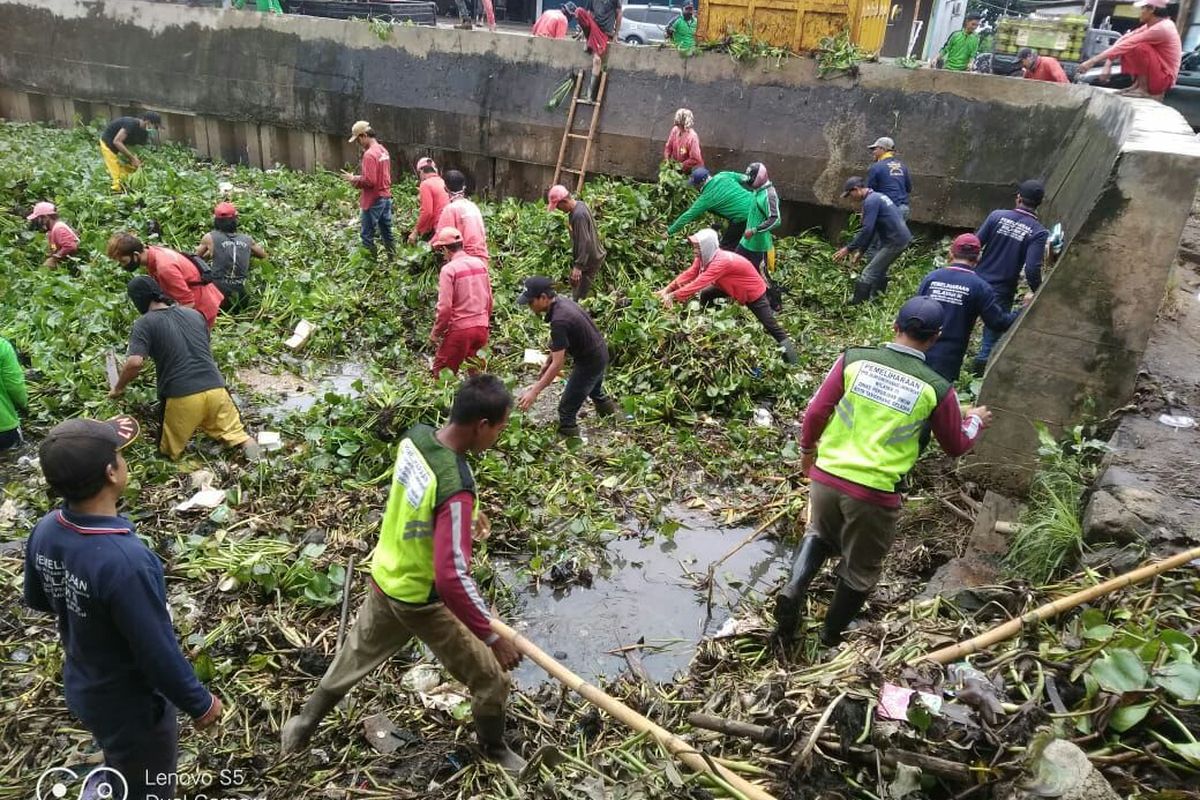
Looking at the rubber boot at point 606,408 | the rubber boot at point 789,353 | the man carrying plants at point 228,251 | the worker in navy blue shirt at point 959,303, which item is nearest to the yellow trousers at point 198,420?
the man carrying plants at point 228,251

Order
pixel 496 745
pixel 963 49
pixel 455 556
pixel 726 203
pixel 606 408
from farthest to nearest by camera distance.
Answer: pixel 963 49 → pixel 726 203 → pixel 606 408 → pixel 496 745 → pixel 455 556

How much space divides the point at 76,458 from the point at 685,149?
8888 mm

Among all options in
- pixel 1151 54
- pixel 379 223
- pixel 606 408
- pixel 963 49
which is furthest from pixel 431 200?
pixel 963 49

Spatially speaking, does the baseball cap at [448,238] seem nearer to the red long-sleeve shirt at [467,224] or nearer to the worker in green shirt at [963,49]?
the red long-sleeve shirt at [467,224]

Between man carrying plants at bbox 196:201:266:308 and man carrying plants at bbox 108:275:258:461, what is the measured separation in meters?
2.30

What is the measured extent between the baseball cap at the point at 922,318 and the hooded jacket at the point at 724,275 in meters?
3.67

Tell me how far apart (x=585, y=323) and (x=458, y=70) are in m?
8.12

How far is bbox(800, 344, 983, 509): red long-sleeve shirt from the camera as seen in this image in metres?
3.47

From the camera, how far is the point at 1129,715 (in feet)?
8.36

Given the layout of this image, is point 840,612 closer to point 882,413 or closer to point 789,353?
point 882,413

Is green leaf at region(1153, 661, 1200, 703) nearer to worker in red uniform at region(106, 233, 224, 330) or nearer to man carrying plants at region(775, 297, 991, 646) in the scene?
man carrying plants at region(775, 297, 991, 646)

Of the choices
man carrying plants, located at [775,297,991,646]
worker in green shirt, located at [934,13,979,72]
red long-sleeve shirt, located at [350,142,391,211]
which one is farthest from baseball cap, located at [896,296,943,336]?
worker in green shirt, located at [934,13,979,72]

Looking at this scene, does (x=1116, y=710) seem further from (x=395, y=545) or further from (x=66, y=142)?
(x=66, y=142)

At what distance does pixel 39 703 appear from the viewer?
3504 mm
